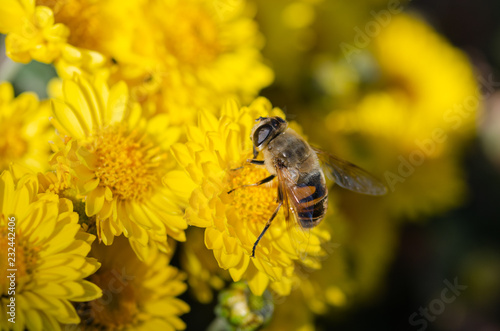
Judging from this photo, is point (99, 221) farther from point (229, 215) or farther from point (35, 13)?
point (35, 13)

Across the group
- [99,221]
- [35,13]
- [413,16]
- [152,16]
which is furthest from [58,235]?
[413,16]

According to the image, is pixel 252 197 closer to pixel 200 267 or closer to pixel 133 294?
pixel 200 267

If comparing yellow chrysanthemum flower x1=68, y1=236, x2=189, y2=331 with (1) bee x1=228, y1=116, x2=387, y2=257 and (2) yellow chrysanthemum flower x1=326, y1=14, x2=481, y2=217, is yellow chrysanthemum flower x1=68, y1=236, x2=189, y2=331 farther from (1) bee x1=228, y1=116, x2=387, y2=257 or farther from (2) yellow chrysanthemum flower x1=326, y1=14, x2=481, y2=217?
(2) yellow chrysanthemum flower x1=326, y1=14, x2=481, y2=217

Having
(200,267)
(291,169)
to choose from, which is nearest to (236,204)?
(291,169)

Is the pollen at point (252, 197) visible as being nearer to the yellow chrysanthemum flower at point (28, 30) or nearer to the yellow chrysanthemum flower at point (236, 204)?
the yellow chrysanthemum flower at point (236, 204)

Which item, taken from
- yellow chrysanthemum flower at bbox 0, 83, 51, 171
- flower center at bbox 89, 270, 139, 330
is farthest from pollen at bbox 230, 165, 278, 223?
yellow chrysanthemum flower at bbox 0, 83, 51, 171

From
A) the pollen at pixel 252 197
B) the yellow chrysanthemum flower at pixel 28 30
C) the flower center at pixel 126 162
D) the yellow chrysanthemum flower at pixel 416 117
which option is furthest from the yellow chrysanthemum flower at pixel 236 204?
the yellow chrysanthemum flower at pixel 416 117
